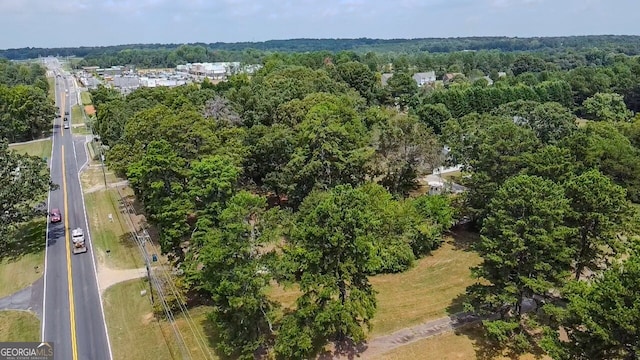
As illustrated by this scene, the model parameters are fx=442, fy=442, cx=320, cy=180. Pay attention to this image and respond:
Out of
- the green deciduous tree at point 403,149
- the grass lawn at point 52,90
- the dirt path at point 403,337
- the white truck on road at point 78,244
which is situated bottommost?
the dirt path at point 403,337

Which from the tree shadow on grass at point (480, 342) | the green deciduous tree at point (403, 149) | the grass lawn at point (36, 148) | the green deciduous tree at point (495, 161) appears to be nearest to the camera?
the tree shadow on grass at point (480, 342)

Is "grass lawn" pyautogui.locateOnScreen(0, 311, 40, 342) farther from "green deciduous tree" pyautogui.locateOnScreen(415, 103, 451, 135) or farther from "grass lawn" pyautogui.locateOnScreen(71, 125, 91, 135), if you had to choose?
"grass lawn" pyautogui.locateOnScreen(71, 125, 91, 135)

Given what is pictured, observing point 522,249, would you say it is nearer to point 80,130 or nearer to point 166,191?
point 166,191

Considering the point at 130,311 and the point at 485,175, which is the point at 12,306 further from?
the point at 485,175

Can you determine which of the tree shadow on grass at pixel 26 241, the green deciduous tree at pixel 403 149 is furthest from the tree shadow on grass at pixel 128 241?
the green deciduous tree at pixel 403 149

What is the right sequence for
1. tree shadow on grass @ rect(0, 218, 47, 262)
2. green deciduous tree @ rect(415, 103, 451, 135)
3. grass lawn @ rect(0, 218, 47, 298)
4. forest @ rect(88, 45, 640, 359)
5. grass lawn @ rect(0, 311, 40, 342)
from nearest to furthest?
forest @ rect(88, 45, 640, 359), grass lawn @ rect(0, 311, 40, 342), grass lawn @ rect(0, 218, 47, 298), tree shadow on grass @ rect(0, 218, 47, 262), green deciduous tree @ rect(415, 103, 451, 135)

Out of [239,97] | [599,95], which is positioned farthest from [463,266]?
[599,95]

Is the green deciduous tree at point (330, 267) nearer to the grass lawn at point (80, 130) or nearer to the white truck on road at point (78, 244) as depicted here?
the white truck on road at point (78, 244)

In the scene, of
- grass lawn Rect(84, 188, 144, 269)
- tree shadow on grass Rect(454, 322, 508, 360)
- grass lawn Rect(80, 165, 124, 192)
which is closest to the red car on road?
grass lawn Rect(84, 188, 144, 269)
